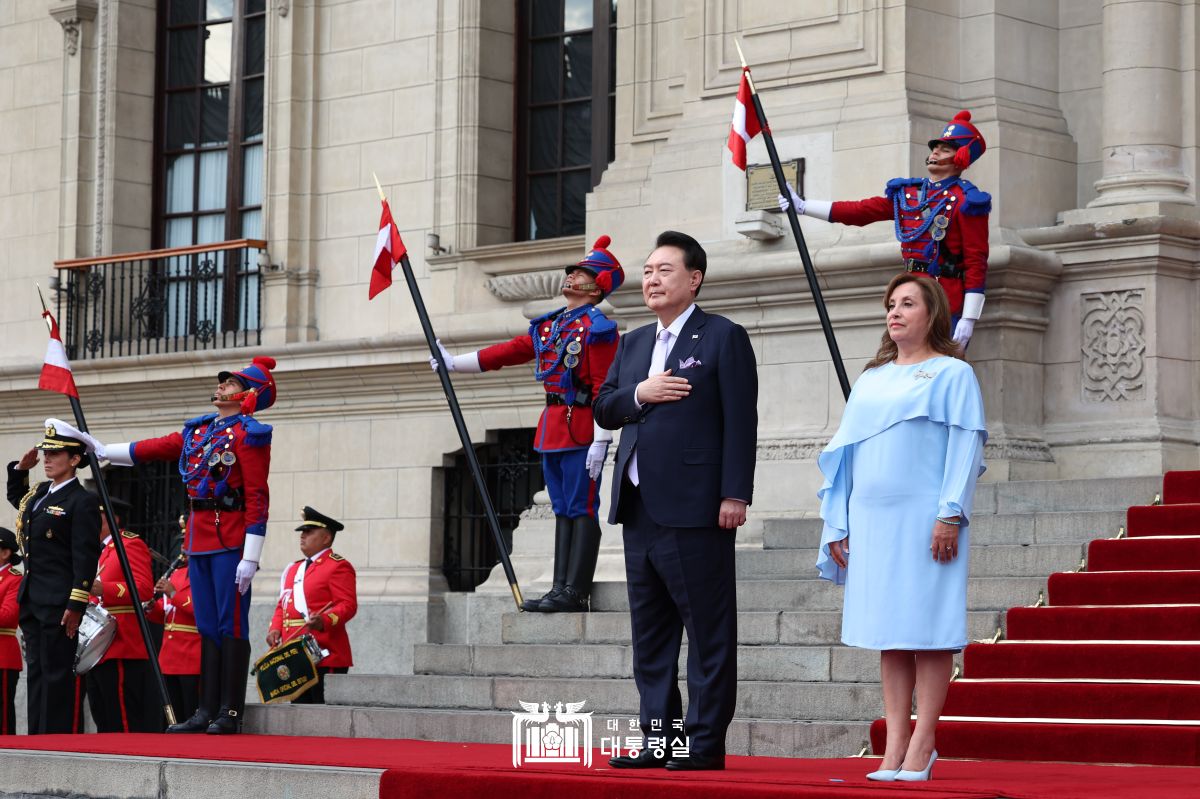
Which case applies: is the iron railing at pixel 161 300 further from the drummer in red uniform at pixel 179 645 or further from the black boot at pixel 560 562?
the black boot at pixel 560 562

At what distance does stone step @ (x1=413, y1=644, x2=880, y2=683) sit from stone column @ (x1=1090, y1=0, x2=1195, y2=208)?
4.02 metres

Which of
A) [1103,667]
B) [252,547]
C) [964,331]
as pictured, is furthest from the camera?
[964,331]

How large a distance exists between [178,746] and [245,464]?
2.18 meters

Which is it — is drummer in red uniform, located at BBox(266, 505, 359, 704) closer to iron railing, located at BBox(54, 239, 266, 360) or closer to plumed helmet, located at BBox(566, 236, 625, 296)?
plumed helmet, located at BBox(566, 236, 625, 296)

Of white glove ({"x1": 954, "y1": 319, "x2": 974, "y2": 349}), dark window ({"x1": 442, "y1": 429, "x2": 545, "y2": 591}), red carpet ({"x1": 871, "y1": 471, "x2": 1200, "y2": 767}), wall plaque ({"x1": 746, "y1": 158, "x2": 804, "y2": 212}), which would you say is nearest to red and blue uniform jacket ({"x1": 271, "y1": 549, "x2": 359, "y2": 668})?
wall plaque ({"x1": 746, "y1": 158, "x2": 804, "y2": 212})

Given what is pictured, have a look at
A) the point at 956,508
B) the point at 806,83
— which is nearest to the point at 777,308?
the point at 806,83

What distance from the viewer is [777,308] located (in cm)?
1292

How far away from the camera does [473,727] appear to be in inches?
404

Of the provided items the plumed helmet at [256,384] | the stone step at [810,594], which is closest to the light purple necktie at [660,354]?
the stone step at [810,594]

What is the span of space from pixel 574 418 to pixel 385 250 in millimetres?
1895

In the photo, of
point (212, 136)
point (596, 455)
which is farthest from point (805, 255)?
point (212, 136)

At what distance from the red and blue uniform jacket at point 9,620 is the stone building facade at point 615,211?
2.81 m

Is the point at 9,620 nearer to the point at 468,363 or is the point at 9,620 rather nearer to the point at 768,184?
the point at 468,363

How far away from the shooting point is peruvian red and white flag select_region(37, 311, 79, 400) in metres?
12.7
